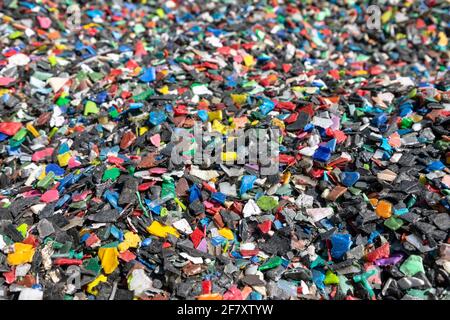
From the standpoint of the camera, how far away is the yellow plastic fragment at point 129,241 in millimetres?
3261

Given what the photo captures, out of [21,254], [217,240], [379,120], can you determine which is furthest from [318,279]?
[21,254]

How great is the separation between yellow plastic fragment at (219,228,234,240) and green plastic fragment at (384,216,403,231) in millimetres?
1124

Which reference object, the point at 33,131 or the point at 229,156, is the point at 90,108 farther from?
the point at 229,156

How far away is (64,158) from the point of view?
4.05 meters

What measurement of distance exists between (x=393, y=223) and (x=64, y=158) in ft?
9.02

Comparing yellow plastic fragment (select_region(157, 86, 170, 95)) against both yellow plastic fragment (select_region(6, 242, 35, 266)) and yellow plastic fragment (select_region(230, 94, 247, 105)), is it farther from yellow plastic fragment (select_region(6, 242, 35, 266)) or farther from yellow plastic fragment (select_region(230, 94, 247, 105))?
yellow plastic fragment (select_region(6, 242, 35, 266))

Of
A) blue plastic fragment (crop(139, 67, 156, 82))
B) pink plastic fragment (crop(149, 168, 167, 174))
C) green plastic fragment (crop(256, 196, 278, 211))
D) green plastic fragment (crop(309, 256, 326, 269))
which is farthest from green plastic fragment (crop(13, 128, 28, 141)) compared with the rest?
green plastic fragment (crop(309, 256, 326, 269))

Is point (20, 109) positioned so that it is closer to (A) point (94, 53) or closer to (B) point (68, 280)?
(A) point (94, 53)

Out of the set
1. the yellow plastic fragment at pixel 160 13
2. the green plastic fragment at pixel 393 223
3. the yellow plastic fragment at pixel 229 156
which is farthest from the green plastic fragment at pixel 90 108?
the green plastic fragment at pixel 393 223

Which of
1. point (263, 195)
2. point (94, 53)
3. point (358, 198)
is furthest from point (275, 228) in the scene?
point (94, 53)

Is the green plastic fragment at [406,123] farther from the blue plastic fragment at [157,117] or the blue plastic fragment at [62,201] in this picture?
the blue plastic fragment at [62,201]

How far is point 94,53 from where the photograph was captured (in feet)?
17.6

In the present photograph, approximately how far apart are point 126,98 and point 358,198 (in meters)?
2.45

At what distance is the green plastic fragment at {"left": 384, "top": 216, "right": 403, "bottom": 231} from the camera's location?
3.32 metres
